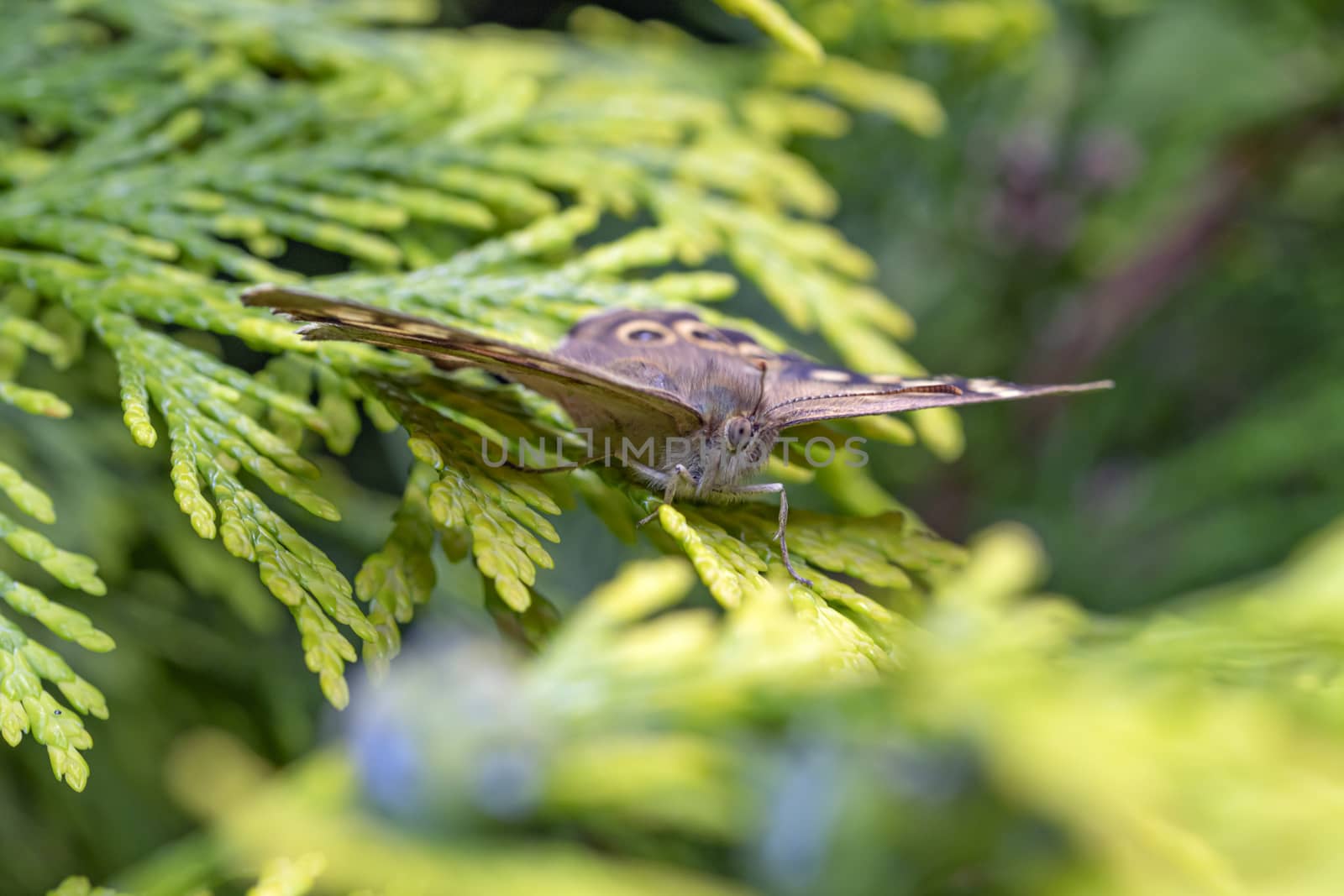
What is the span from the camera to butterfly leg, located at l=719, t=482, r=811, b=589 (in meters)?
1.22

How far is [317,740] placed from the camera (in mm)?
2088

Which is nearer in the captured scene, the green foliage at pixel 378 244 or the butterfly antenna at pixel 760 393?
the green foliage at pixel 378 244

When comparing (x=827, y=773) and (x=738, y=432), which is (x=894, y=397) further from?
(x=827, y=773)

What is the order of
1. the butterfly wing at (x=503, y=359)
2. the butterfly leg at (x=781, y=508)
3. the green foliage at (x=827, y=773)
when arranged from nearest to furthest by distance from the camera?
the green foliage at (x=827, y=773) → the butterfly wing at (x=503, y=359) → the butterfly leg at (x=781, y=508)

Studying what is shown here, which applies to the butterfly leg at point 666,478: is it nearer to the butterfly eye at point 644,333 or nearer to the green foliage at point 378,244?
the green foliage at point 378,244

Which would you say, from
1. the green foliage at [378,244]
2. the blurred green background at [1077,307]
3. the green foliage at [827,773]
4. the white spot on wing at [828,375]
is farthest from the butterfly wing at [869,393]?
the blurred green background at [1077,307]

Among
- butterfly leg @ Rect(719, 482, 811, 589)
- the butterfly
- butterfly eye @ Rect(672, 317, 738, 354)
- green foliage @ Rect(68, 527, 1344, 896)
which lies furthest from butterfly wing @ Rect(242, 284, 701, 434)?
green foliage @ Rect(68, 527, 1344, 896)

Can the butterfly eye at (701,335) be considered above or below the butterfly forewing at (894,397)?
below

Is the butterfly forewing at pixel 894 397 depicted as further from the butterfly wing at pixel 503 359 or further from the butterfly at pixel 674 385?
the butterfly wing at pixel 503 359

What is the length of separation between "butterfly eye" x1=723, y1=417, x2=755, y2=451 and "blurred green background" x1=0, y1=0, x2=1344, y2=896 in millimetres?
803

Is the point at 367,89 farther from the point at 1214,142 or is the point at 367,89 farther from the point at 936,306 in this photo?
the point at 1214,142

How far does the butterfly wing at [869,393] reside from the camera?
1.30 metres

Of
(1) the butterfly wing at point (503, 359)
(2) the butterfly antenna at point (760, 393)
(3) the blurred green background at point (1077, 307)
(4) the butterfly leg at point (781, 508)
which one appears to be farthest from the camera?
(3) the blurred green background at point (1077, 307)

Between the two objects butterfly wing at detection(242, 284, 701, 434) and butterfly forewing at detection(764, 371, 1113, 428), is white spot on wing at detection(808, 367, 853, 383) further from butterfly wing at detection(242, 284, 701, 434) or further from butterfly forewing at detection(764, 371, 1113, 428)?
butterfly wing at detection(242, 284, 701, 434)
